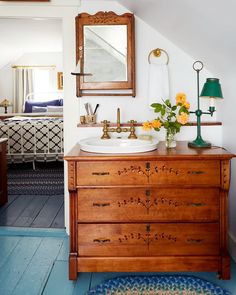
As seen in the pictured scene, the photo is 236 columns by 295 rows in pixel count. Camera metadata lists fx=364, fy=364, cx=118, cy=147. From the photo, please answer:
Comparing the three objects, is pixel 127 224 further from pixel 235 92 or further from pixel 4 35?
pixel 4 35

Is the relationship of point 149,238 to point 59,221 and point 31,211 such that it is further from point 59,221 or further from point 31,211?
point 31,211

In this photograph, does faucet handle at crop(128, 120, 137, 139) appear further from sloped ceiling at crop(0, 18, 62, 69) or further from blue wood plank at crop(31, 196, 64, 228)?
sloped ceiling at crop(0, 18, 62, 69)

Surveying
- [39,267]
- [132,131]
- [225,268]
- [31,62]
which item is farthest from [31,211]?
[31,62]

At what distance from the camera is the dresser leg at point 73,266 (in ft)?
7.04

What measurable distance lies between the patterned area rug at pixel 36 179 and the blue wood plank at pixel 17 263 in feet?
4.47

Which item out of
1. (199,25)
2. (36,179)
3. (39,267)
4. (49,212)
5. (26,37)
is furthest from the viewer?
(26,37)

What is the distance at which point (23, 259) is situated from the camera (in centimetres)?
246

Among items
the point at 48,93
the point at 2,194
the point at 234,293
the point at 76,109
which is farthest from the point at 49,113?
the point at 234,293

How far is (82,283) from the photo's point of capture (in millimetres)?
2150

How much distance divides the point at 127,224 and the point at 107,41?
1.36m

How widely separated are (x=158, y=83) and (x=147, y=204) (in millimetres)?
973

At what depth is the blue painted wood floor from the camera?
2088mm

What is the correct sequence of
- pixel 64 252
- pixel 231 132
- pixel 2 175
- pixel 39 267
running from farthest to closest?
pixel 2 175 → pixel 64 252 → pixel 231 132 → pixel 39 267

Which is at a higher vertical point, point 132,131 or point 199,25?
point 199,25
